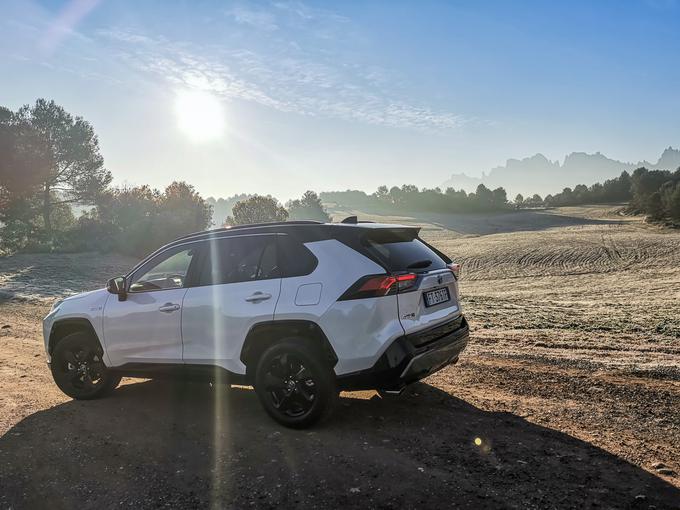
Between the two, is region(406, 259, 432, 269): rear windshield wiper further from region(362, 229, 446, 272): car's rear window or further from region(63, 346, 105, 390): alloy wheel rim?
region(63, 346, 105, 390): alloy wheel rim

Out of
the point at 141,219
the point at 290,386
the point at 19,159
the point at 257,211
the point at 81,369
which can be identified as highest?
the point at 19,159

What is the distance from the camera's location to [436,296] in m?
4.63

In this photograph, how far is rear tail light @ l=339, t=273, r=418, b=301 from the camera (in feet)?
13.6

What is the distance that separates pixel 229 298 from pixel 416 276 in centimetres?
187

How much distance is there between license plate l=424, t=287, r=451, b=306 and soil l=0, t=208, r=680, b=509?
1.18m

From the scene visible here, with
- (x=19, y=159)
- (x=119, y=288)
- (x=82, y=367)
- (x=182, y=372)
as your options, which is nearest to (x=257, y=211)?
(x=19, y=159)

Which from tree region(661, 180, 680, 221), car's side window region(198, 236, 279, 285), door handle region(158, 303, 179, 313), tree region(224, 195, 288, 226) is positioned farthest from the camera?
tree region(224, 195, 288, 226)

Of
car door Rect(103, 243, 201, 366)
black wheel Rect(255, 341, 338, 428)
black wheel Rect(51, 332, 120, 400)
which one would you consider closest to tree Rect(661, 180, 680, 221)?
black wheel Rect(255, 341, 338, 428)

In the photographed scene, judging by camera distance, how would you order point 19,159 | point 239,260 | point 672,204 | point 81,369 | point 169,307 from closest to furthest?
1. point 239,260
2. point 169,307
3. point 81,369
4. point 19,159
5. point 672,204

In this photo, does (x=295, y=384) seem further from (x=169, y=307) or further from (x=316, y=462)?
(x=169, y=307)

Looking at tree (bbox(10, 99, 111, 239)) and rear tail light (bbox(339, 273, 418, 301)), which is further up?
tree (bbox(10, 99, 111, 239))

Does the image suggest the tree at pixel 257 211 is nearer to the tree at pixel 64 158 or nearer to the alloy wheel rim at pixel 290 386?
the tree at pixel 64 158

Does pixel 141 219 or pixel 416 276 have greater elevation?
pixel 141 219

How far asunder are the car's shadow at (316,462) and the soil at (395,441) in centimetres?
2
